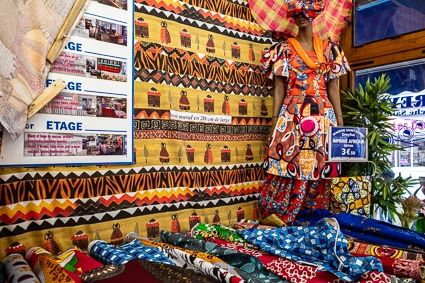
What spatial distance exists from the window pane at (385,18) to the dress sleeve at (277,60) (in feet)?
2.60

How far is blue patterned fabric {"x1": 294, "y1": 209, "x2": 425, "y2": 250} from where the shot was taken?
1.49 meters

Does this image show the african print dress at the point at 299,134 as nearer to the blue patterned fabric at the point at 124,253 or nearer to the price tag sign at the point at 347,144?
the price tag sign at the point at 347,144

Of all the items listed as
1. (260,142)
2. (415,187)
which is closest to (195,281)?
(260,142)

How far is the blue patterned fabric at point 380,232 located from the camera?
4.89 ft

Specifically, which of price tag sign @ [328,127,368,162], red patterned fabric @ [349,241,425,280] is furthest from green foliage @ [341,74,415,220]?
red patterned fabric @ [349,241,425,280]

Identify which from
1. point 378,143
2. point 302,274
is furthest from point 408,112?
point 302,274

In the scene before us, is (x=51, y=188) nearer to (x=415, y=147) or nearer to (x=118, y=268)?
(x=118, y=268)

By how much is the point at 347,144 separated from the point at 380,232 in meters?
0.57

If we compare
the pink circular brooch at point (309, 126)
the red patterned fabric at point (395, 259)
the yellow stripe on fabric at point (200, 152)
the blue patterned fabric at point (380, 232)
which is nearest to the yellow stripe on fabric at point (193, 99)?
the yellow stripe on fabric at point (200, 152)

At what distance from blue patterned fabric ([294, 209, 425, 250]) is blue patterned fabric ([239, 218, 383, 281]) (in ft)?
0.85

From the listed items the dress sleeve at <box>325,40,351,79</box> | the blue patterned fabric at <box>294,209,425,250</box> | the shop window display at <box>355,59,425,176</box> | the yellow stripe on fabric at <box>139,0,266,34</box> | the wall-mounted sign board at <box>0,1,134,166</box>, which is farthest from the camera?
the shop window display at <box>355,59,425,176</box>

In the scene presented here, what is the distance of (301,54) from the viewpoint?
6.61 ft

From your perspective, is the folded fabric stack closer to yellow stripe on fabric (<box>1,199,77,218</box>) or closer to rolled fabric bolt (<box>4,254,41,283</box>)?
rolled fabric bolt (<box>4,254,41,283</box>)

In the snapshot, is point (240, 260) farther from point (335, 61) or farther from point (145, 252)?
point (335, 61)
